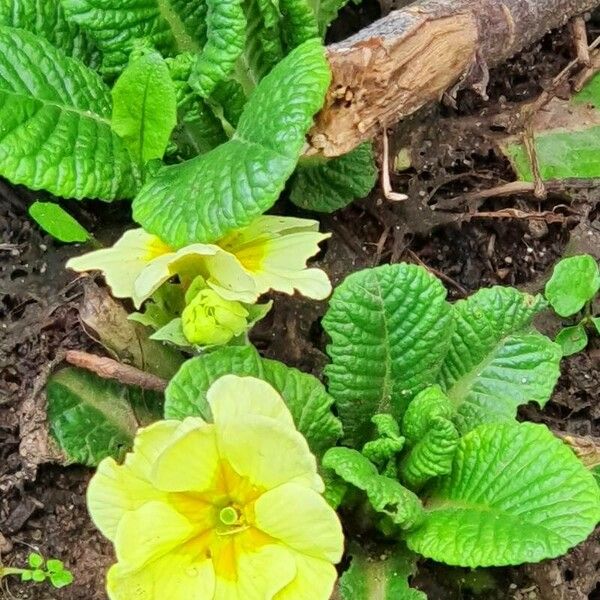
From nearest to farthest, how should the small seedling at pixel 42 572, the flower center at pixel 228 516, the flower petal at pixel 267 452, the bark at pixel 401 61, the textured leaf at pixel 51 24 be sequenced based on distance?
the flower petal at pixel 267 452, the flower center at pixel 228 516, the small seedling at pixel 42 572, the bark at pixel 401 61, the textured leaf at pixel 51 24

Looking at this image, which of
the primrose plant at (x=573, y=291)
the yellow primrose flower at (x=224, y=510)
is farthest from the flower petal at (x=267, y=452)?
the primrose plant at (x=573, y=291)

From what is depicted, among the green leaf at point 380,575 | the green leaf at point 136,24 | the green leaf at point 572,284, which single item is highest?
the green leaf at point 136,24

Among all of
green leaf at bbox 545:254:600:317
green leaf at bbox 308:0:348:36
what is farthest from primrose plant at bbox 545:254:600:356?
green leaf at bbox 308:0:348:36

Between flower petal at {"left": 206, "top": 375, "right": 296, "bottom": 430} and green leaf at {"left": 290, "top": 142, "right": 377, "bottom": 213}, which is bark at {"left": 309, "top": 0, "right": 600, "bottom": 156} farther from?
flower petal at {"left": 206, "top": 375, "right": 296, "bottom": 430}

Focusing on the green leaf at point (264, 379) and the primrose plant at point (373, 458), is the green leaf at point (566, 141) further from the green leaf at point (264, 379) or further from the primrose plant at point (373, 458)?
the green leaf at point (264, 379)

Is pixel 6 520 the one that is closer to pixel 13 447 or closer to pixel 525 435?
pixel 13 447

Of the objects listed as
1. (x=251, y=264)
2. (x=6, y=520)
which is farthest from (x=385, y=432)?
(x=6, y=520)
